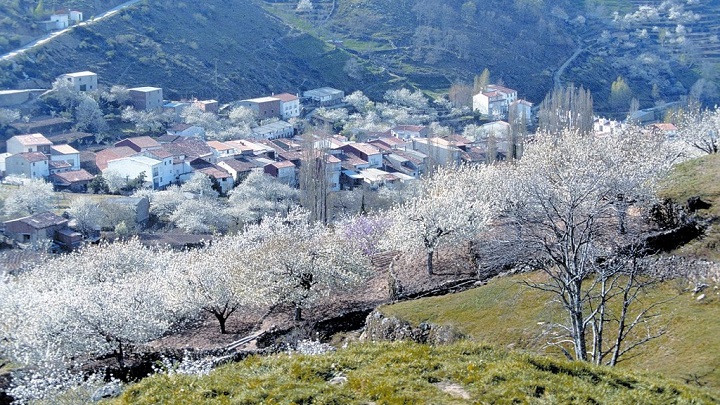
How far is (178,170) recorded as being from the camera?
62125mm

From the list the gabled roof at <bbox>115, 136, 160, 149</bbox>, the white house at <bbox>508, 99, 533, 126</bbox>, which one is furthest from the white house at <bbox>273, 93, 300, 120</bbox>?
the white house at <bbox>508, 99, 533, 126</bbox>

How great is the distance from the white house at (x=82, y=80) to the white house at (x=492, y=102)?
42.4 meters

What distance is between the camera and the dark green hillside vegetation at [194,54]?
82500 millimetres

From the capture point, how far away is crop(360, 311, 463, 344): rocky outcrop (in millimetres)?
19848

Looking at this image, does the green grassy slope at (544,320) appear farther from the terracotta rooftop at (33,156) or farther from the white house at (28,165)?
the terracotta rooftop at (33,156)

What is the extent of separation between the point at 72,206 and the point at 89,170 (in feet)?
42.5

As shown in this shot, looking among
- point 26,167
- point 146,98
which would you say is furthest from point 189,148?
point 146,98

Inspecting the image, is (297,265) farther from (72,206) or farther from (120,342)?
(72,206)

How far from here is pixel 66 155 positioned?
6188cm

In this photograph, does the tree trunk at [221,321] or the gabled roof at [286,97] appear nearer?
the tree trunk at [221,321]

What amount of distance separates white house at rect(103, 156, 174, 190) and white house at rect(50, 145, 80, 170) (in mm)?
3631

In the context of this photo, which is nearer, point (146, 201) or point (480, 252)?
point (480, 252)

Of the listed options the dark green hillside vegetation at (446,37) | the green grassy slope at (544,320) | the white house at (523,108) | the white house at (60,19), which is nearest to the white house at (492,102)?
the white house at (523,108)

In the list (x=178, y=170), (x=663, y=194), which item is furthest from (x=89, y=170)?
(x=663, y=194)
